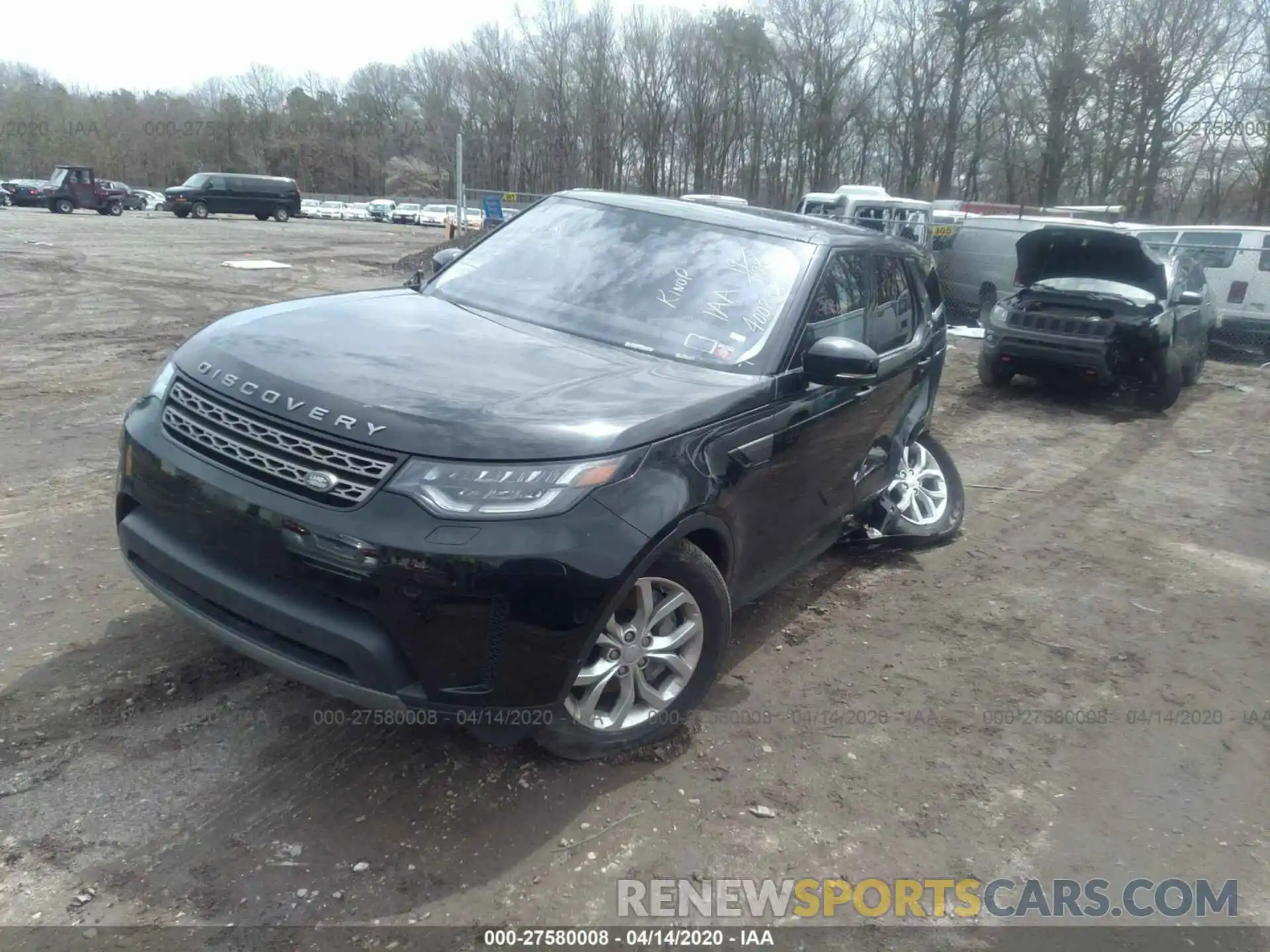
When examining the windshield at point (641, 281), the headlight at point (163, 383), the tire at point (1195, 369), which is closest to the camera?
the headlight at point (163, 383)

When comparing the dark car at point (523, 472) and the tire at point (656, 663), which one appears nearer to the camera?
the dark car at point (523, 472)

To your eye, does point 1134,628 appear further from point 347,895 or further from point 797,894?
point 347,895

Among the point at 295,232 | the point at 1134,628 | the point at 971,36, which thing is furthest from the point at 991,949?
the point at 971,36

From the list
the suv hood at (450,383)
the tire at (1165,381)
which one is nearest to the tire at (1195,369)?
the tire at (1165,381)

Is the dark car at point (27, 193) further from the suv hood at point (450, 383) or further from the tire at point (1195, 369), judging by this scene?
the suv hood at point (450, 383)

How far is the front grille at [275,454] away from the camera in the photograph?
2738 mm

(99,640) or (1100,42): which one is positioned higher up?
(1100,42)

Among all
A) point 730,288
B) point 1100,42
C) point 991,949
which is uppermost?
point 1100,42

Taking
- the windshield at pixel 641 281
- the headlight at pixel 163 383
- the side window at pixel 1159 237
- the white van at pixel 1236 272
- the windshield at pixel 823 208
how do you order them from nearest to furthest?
1. the headlight at pixel 163 383
2. the windshield at pixel 641 281
3. the white van at pixel 1236 272
4. the side window at pixel 1159 237
5. the windshield at pixel 823 208

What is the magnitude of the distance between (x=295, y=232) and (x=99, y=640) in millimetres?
32829

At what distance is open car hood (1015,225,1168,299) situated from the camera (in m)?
10.4

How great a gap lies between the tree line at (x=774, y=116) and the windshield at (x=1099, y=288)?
3257 centimetres

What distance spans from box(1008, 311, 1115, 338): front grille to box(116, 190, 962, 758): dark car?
6699 mm

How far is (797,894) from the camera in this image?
2.79 m
